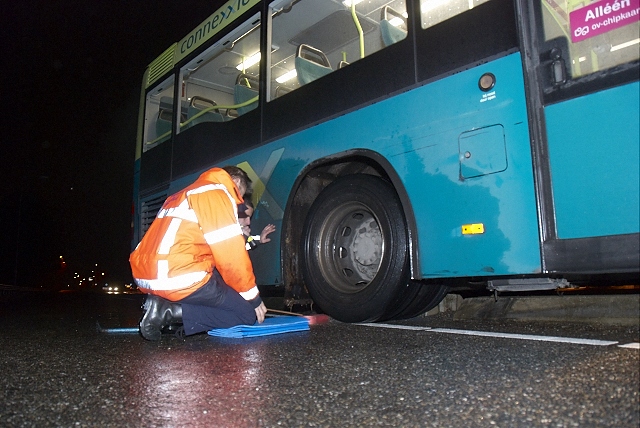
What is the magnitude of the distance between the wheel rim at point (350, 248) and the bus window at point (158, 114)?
3116 mm

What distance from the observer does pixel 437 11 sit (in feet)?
10.6

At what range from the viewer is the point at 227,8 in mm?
5148

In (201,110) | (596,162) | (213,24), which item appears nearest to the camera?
(596,162)

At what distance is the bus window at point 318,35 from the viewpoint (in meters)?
4.32

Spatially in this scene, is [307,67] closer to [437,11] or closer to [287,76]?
[287,76]

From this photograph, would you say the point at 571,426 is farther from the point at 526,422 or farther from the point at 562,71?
the point at 562,71

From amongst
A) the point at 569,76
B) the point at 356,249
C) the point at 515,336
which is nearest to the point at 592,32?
the point at 569,76

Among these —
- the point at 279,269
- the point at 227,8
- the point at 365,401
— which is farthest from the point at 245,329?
the point at 227,8

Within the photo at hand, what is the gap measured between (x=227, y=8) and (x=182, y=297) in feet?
11.0

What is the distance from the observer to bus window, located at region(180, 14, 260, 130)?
4844 millimetres

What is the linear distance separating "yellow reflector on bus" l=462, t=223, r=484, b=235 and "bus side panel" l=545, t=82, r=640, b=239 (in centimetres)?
42

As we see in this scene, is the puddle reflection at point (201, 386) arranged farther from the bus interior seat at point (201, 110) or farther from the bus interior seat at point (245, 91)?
the bus interior seat at point (201, 110)

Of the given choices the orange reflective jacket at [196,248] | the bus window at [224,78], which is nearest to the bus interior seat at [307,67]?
the bus window at [224,78]

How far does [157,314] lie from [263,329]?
690 mm
